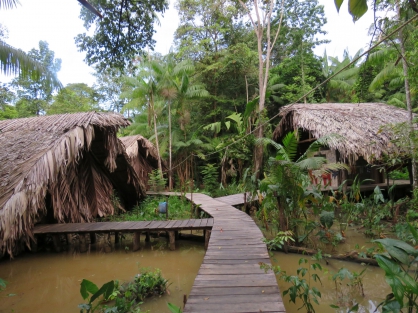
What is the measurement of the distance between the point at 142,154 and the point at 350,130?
7.85m

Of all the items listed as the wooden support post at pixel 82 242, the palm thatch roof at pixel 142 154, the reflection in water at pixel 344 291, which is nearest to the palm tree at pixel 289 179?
the reflection in water at pixel 344 291

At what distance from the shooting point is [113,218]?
23.5 ft

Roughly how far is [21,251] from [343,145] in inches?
296

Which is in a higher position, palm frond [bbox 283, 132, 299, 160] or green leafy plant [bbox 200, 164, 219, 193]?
palm frond [bbox 283, 132, 299, 160]

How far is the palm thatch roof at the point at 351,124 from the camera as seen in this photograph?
23.3 ft

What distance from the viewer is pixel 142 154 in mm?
11766

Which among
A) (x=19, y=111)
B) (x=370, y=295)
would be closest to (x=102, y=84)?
(x=19, y=111)

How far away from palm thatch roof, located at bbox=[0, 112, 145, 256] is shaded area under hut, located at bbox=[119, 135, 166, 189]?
2329 mm

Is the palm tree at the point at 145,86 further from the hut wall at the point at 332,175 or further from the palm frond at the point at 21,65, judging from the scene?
the palm frond at the point at 21,65

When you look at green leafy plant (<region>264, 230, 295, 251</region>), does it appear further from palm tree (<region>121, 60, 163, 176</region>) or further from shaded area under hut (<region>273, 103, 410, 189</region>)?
palm tree (<region>121, 60, 163, 176</region>)

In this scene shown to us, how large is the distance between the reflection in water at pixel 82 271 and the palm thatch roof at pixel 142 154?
4.73 metres

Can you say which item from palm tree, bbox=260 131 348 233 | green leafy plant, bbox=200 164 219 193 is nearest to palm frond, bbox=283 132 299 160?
palm tree, bbox=260 131 348 233

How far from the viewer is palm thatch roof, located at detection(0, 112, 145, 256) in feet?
13.9

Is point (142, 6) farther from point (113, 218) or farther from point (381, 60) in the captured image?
point (381, 60)
